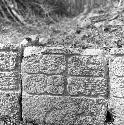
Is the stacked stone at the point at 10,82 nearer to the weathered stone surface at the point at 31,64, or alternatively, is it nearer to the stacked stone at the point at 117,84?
the weathered stone surface at the point at 31,64

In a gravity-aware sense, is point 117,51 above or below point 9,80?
above

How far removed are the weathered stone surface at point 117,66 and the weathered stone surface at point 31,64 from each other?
58 cm

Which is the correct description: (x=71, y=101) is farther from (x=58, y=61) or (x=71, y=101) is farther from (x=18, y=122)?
(x=18, y=122)

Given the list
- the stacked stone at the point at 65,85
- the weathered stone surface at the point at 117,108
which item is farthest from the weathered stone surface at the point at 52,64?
the weathered stone surface at the point at 117,108

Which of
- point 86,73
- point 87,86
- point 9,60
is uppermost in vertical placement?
point 9,60

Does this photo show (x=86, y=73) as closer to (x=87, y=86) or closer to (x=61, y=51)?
(x=87, y=86)

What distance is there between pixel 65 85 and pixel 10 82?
45cm

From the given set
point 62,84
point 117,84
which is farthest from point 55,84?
point 117,84

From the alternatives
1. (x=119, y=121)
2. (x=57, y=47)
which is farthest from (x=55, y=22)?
(x=119, y=121)

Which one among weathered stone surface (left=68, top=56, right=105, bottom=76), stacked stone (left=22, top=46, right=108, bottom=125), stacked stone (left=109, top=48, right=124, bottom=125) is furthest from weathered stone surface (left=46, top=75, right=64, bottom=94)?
stacked stone (left=109, top=48, right=124, bottom=125)

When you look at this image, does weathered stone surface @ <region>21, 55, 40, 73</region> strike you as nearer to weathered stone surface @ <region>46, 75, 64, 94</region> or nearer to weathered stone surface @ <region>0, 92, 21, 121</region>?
weathered stone surface @ <region>46, 75, 64, 94</region>

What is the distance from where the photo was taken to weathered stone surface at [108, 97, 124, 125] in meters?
2.06

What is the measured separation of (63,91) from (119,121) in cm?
50

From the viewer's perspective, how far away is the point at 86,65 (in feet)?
6.74
